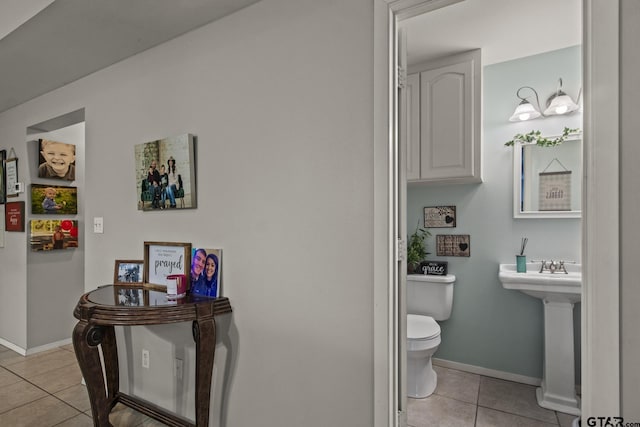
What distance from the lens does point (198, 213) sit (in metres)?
2.01

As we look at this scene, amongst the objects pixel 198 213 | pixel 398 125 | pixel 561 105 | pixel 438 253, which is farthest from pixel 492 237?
pixel 198 213

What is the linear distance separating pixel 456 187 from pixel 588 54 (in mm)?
1849

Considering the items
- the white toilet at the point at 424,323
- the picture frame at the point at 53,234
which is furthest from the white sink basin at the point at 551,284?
the picture frame at the point at 53,234

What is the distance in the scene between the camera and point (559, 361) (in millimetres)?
2305

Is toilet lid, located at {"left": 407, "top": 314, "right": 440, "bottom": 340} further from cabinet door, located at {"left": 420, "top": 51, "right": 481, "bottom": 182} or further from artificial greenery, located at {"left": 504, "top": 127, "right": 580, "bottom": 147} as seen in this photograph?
artificial greenery, located at {"left": 504, "top": 127, "right": 580, "bottom": 147}

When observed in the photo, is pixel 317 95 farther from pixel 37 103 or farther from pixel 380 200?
pixel 37 103

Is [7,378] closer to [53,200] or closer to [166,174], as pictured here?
[53,200]

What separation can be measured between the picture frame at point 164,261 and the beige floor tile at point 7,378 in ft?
5.48

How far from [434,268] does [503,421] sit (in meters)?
1.14

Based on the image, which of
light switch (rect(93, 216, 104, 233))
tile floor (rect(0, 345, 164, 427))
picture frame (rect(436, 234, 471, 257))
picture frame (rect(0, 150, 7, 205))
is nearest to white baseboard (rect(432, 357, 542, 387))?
picture frame (rect(436, 234, 471, 257))

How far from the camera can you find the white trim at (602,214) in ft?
3.47

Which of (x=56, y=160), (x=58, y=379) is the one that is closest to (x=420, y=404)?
(x=58, y=379)

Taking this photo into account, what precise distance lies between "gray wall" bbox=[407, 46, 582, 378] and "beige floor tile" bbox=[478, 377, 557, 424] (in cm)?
13

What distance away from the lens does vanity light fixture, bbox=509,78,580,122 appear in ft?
8.02
